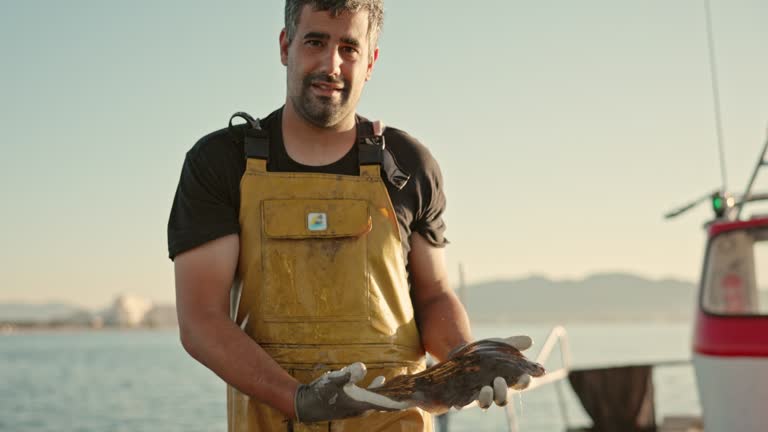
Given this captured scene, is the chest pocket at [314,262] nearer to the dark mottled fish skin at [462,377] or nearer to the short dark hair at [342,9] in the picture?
the dark mottled fish skin at [462,377]

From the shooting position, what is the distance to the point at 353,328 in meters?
3.49

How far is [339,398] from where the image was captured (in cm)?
315

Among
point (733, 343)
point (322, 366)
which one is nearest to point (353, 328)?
point (322, 366)

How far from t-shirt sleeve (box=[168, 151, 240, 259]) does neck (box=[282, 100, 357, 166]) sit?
278 mm

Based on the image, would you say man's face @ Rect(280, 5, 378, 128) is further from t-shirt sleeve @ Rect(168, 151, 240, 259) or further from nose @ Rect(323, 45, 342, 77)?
t-shirt sleeve @ Rect(168, 151, 240, 259)

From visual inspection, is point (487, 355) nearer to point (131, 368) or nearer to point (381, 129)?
point (381, 129)

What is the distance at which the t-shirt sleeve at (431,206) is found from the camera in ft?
12.3

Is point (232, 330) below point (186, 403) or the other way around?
the other way around

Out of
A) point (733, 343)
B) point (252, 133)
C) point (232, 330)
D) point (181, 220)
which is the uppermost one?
point (252, 133)

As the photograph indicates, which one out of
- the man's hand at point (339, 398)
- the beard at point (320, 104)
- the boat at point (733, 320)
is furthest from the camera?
the boat at point (733, 320)

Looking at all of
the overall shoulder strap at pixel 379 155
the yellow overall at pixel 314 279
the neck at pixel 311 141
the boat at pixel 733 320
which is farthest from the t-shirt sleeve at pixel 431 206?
the boat at pixel 733 320

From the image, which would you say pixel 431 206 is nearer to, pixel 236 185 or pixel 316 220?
pixel 316 220

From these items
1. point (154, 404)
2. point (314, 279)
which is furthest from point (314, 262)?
point (154, 404)

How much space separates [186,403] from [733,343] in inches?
1743
